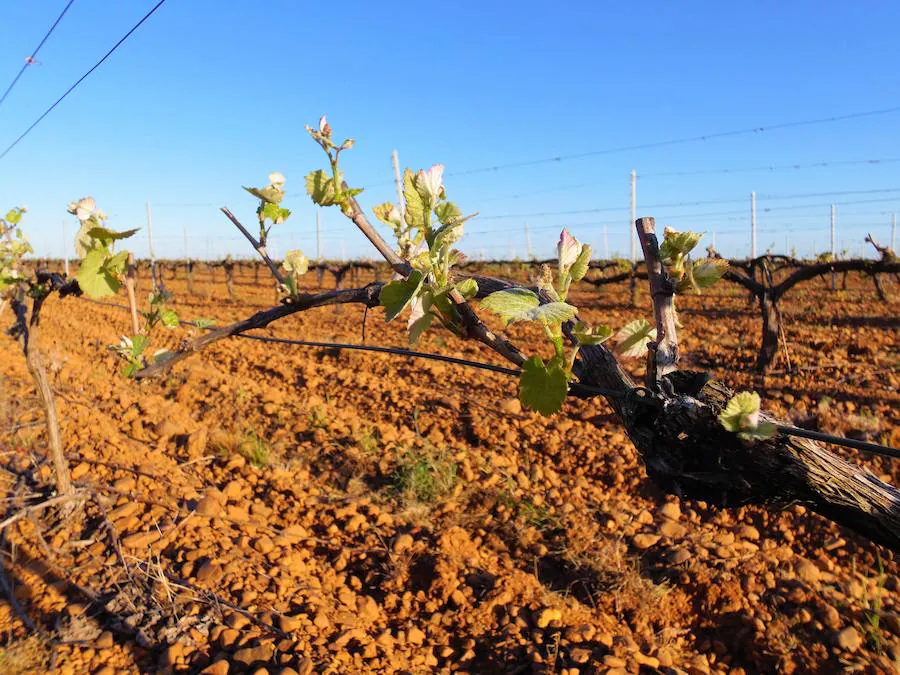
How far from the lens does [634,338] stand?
85cm

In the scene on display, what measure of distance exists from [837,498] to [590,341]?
0.49m

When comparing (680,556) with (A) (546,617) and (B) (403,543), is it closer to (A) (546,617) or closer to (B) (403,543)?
(A) (546,617)

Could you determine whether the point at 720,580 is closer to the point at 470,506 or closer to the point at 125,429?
the point at 470,506

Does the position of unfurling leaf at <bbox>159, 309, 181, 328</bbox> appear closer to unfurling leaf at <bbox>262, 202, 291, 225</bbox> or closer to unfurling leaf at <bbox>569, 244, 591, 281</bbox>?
unfurling leaf at <bbox>262, 202, 291, 225</bbox>

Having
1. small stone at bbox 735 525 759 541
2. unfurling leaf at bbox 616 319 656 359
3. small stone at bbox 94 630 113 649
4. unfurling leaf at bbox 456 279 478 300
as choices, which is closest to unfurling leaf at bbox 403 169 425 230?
unfurling leaf at bbox 456 279 478 300

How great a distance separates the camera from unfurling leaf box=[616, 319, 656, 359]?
85 centimetres

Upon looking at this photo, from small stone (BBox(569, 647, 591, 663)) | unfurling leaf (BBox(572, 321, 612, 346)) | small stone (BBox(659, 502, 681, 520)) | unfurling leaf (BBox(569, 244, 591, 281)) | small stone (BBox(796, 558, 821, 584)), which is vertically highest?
unfurling leaf (BBox(569, 244, 591, 281))

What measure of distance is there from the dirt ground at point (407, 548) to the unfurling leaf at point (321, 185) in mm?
1744

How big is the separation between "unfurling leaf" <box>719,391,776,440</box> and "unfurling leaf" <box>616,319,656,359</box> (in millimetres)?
146

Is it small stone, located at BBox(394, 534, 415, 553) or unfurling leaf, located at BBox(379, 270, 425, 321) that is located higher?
unfurling leaf, located at BBox(379, 270, 425, 321)

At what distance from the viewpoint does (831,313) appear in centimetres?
988

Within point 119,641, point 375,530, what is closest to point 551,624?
point 375,530

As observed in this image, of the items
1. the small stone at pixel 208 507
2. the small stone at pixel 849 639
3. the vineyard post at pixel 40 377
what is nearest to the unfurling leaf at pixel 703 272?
the small stone at pixel 849 639

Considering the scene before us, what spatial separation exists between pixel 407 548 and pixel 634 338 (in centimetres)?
259
